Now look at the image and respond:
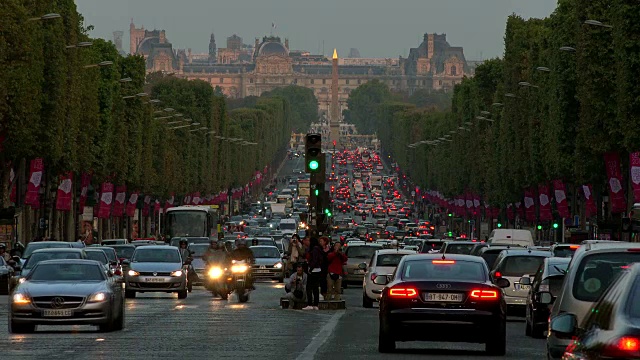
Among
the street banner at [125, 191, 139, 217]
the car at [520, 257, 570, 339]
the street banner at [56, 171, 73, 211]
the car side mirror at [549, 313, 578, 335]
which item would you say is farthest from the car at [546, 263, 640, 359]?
the street banner at [125, 191, 139, 217]

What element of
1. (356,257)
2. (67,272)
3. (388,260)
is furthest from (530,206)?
(67,272)

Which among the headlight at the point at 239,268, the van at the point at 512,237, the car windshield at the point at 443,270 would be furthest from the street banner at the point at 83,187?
the car windshield at the point at 443,270

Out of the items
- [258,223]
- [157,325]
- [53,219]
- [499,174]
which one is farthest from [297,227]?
[157,325]

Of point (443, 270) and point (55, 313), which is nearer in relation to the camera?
point (443, 270)

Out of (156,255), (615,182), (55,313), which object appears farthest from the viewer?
(615,182)

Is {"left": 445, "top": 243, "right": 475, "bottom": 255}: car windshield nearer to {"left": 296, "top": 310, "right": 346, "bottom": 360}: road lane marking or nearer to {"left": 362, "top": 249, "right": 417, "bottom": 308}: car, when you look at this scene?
{"left": 362, "top": 249, "right": 417, "bottom": 308}: car

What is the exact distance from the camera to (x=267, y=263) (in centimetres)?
6981

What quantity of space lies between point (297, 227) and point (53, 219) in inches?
1895

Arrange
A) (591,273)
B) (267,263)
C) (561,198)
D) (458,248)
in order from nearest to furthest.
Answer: (591,273) < (458,248) < (267,263) < (561,198)

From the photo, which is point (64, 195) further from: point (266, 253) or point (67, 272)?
point (67, 272)

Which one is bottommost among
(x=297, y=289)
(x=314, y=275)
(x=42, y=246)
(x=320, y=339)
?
(x=297, y=289)

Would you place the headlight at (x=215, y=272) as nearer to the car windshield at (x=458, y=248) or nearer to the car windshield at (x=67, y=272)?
the car windshield at (x=458, y=248)

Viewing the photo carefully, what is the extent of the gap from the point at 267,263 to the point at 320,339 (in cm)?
4065

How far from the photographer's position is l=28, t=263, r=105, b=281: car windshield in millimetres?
31766
